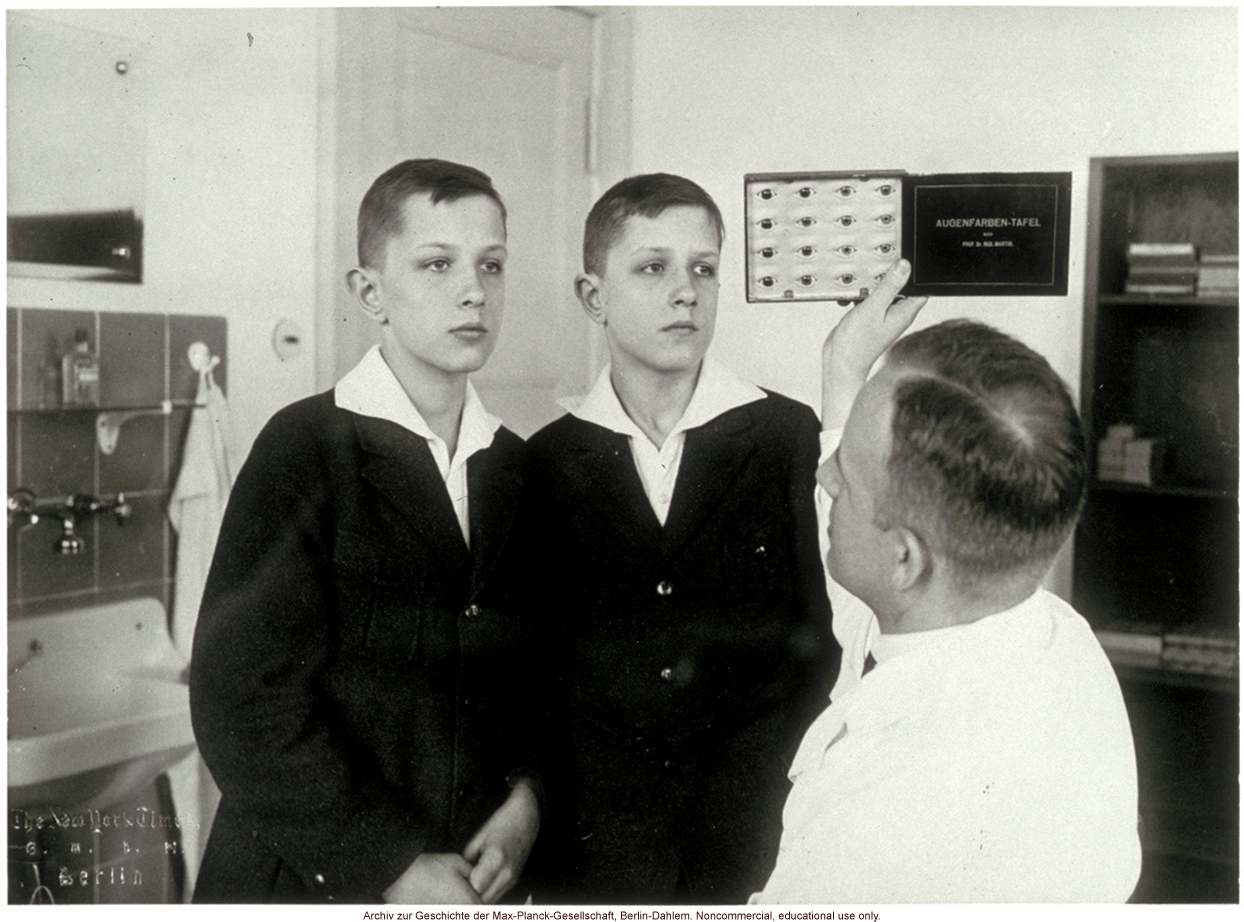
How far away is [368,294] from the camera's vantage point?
4.47 feet

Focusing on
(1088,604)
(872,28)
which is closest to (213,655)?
(872,28)

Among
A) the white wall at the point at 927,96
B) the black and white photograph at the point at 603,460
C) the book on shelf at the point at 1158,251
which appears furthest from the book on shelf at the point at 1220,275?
the book on shelf at the point at 1158,251

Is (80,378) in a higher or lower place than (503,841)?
higher

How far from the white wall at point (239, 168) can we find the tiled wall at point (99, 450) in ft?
Answer: 0.24

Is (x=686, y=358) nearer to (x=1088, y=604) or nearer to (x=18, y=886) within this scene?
(x=1088, y=604)

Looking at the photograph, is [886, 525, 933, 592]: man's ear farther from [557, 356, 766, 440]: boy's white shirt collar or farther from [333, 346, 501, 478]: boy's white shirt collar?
[333, 346, 501, 478]: boy's white shirt collar

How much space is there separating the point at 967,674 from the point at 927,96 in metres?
0.79

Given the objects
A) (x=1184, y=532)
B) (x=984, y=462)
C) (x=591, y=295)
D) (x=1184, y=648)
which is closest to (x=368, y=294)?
(x=591, y=295)

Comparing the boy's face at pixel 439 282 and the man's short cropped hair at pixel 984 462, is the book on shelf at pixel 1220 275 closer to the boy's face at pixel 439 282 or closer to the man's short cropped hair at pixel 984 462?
the man's short cropped hair at pixel 984 462

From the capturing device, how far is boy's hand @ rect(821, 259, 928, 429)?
1.39 metres

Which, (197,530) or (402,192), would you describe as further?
(197,530)

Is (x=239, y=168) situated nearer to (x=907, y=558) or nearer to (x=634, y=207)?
(x=634, y=207)

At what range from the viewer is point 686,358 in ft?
4.54

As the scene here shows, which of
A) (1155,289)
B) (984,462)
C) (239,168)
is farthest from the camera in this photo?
(1155,289)
